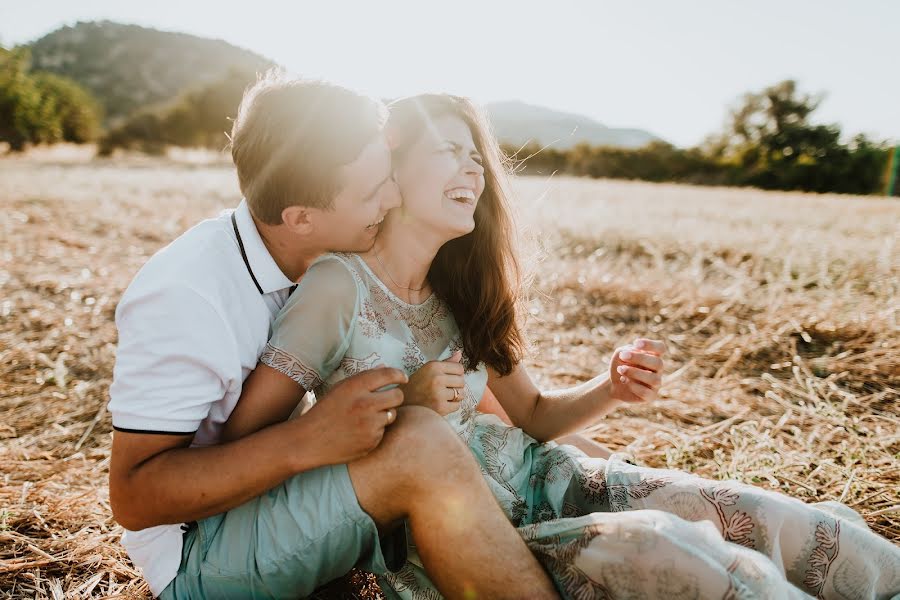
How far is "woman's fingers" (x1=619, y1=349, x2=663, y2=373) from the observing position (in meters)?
1.94

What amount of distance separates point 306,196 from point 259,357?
0.50 meters

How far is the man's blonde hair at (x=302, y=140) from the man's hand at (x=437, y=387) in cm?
62

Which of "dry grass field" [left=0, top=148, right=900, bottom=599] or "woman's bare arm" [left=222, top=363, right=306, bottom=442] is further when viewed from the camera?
"dry grass field" [left=0, top=148, right=900, bottom=599]

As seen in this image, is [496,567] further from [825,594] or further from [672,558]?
[825,594]

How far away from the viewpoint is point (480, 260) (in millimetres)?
2260

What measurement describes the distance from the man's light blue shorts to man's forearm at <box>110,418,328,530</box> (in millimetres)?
89

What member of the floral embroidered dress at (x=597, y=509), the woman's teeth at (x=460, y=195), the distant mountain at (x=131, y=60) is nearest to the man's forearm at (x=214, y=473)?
the floral embroidered dress at (x=597, y=509)

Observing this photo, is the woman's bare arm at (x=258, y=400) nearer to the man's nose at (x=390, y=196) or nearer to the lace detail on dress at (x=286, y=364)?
the lace detail on dress at (x=286, y=364)

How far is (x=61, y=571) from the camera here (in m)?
2.02

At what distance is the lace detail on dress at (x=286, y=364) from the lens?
1.61 m

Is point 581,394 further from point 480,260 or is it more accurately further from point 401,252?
point 401,252

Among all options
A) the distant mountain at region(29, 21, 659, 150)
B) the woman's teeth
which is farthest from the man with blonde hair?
the distant mountain at region(29, 21, 659, 150)

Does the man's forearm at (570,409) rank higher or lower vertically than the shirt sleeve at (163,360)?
lower

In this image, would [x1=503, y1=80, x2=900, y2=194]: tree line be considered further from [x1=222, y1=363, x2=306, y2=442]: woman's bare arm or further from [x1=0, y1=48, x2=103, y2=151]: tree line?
[x1=0, y1=48, x2=103, y2=151]: tree line
